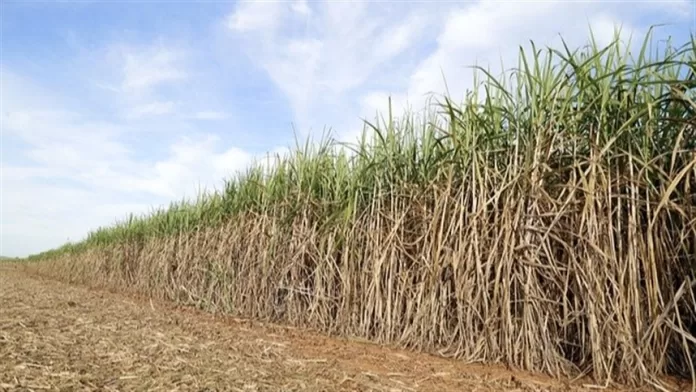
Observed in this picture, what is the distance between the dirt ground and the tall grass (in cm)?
26

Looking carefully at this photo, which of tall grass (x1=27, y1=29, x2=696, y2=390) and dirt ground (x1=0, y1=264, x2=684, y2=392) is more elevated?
tall grass (x1=27, y1=29, x2=696, y2=390)

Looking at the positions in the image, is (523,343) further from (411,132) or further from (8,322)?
(8,322)

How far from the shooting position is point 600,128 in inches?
93.7

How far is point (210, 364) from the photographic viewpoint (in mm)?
2203

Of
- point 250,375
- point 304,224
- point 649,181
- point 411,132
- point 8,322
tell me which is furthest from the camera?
point 304,224

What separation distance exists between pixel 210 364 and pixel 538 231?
5.73 ft

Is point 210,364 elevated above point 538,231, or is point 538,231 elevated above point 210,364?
point 538,231

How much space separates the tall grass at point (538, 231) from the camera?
84.8 inches

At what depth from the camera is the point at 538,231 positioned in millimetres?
2426

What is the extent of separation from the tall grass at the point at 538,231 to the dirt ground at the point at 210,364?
0.26 m

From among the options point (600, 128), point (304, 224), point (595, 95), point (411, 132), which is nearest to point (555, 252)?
point (600, 128)

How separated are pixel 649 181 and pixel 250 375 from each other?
2023 mm

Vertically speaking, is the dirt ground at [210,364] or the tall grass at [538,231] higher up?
the tall grass at [538,231]

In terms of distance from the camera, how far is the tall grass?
→ 84.8 inches
